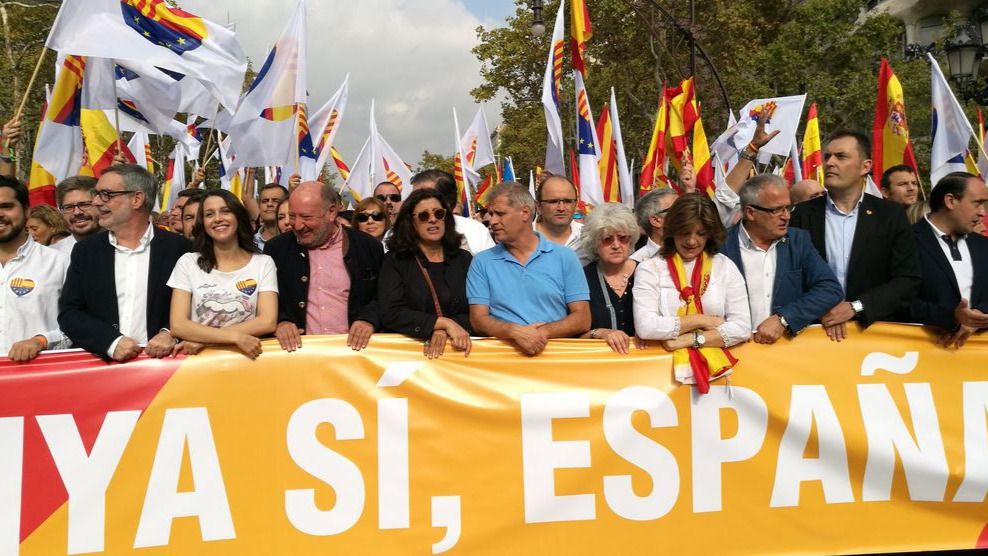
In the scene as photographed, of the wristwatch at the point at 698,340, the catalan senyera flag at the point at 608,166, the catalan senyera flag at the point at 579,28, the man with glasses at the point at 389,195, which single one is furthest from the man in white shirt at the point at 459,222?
the catalan senyera flag at the point at 608,166

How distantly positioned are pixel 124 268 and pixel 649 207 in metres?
3.11

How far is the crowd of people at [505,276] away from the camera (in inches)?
175

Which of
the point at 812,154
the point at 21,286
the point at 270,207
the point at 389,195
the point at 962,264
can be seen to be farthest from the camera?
the point at 812,154

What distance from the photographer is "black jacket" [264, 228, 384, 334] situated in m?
4.84

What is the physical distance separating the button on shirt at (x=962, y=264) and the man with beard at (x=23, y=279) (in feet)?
15.9

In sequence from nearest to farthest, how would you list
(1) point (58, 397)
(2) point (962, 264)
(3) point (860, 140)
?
(1) point (58, 397), (2) point (962, 264), (3) point (860, 140)

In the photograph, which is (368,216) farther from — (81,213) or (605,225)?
(605,225)

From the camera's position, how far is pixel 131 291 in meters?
4.57

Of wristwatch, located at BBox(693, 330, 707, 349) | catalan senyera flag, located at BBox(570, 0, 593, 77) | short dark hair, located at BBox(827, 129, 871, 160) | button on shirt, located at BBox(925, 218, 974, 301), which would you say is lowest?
Result: wristwatch, located at BBox(693, 330, 707, 349)

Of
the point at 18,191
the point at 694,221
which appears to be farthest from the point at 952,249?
the point at 18,191

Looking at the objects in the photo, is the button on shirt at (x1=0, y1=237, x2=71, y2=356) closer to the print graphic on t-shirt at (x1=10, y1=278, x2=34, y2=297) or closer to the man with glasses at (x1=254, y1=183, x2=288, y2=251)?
the print graphic on t-shirt at (x1=10, y1=278, x2=34, y2=297)

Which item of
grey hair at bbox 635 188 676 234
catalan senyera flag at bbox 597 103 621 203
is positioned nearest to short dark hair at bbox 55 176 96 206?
grey hair at bbox 635 188 676 234

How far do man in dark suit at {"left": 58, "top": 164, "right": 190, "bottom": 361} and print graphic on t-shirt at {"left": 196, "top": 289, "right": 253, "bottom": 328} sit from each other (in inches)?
7.6

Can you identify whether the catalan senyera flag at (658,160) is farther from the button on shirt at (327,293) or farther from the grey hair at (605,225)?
the button on shirt at (327,293)
